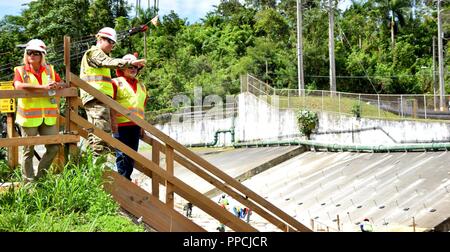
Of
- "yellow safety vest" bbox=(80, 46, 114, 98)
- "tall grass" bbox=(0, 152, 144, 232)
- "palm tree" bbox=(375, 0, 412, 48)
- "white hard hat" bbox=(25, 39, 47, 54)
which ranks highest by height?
"palm tree" bbox=(375, 0, 412, 48)

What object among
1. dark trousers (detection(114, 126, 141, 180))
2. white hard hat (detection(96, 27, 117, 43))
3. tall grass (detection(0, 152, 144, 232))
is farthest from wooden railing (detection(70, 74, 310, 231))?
white hard hat (detection(96, 27, 117, 43))

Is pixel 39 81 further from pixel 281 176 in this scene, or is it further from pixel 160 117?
pixel 160 117

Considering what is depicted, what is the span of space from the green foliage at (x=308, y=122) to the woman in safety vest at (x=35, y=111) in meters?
20.1

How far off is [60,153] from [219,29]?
4161 cm

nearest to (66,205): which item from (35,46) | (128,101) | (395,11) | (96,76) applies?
(35,46)

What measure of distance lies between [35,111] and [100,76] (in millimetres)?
861

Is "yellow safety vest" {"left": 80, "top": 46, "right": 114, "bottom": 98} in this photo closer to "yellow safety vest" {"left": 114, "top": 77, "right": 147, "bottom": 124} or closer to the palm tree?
"yellow safety vest" {"left": 114, "top": 77, "right": 147, "bottom": 124}

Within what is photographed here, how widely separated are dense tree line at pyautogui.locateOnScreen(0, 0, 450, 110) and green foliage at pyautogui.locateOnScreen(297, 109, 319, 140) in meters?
10.2

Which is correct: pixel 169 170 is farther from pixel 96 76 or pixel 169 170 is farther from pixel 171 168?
pixel 96 76

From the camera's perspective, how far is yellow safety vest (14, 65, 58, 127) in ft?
17.9

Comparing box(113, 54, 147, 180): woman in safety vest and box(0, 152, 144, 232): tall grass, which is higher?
box(113, 54, 147, 180): woman in safety vest

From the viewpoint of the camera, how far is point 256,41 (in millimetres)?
41281

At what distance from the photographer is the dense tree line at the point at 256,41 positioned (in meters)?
35.4

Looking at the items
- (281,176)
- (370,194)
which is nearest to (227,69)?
(281,176)
